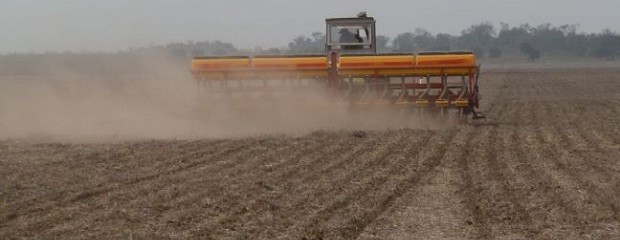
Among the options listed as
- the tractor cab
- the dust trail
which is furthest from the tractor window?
the dust trail

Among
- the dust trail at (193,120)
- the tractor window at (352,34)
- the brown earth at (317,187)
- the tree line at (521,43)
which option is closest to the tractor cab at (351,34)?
the tractor window at (352,34)

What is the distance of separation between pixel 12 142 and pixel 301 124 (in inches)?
265

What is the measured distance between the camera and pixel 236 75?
2091 centimetres

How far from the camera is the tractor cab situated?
23.7m

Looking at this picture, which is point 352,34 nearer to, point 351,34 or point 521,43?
point 351,34

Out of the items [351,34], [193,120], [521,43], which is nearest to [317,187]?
[193,120]

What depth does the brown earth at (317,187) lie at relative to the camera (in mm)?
8289

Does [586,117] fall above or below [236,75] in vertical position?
below

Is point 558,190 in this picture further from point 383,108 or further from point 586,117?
point 586,117

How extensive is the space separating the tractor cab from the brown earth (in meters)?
6.60

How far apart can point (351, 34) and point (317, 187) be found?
13648 millimetres

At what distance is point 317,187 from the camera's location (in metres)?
10.7

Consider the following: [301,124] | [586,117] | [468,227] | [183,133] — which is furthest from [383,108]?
[468,227]

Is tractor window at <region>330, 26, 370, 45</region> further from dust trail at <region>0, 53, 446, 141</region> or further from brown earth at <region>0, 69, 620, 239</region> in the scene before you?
brown earth at <region>0, 69, 620, 239</region>
